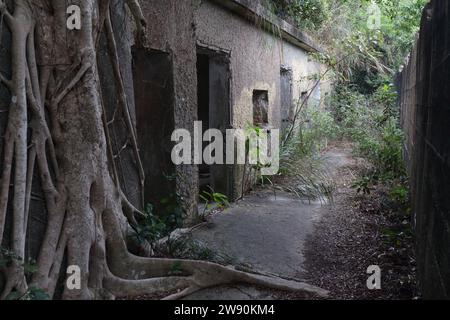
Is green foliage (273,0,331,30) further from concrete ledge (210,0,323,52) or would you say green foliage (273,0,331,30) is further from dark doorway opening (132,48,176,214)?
dark doorway opening (132,48,176,214)

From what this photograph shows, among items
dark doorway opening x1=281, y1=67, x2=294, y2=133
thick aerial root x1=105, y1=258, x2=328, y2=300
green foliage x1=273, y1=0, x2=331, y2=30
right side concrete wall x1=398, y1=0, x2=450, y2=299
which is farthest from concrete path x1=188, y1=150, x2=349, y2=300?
green foliage x1=273, y1=0, x2=331, y2=30

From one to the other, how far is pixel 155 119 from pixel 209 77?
206 centimetres

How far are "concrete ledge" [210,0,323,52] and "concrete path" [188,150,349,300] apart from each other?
Answer: 2.63m

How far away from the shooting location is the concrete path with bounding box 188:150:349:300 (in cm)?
402

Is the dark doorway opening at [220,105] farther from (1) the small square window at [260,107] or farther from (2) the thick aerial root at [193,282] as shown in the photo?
(2) the thick aerial root at [193,282]

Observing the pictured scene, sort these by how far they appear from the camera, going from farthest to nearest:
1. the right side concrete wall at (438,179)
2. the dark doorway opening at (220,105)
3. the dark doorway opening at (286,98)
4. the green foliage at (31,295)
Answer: the dark doorway opening at (286,98), the dark doorway opening at (220,105), the green foliage at (31,295), the right side concrete wall at (438,179)

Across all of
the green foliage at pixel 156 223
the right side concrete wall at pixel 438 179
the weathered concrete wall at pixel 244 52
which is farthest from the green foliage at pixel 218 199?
the right side concrete wall at pixel 438 179

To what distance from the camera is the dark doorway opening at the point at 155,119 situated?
480 centimetres

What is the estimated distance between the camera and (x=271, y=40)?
861 centimetres

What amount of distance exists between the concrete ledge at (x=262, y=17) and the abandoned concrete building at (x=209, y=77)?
0.01m

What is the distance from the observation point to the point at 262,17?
7.37m

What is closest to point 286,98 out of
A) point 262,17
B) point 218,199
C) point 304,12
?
point 304,12
